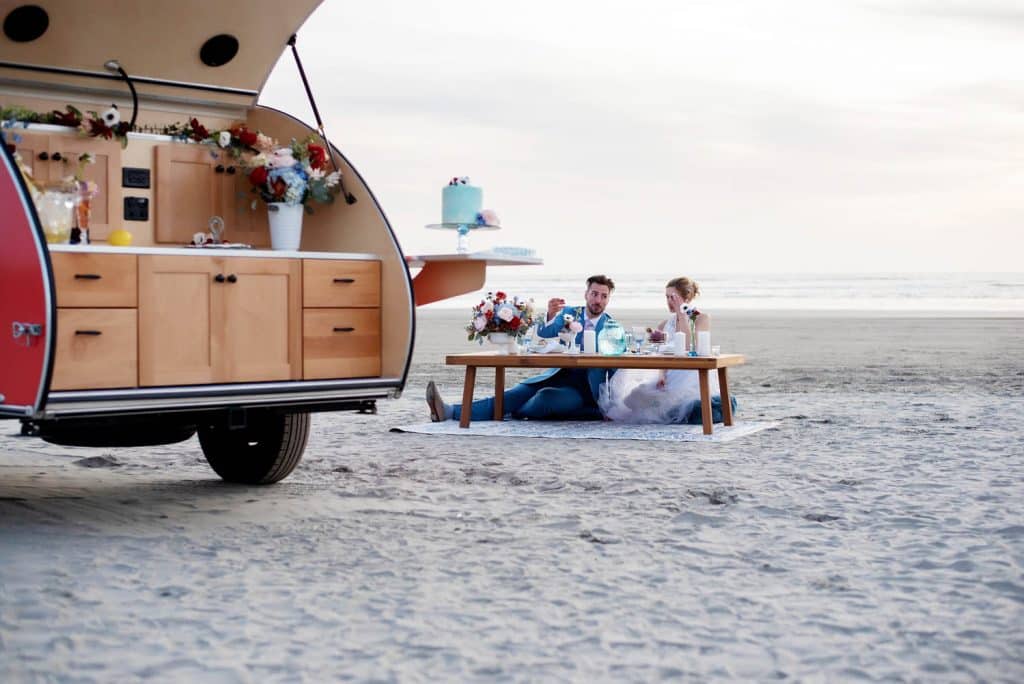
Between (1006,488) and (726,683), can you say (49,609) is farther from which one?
(1006,488)

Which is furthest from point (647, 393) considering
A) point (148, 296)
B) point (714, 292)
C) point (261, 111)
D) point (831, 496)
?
point (714, 292)

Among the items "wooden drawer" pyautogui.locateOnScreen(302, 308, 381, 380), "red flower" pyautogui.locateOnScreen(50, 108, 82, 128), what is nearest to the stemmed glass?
"wooden drawer" pyautogui.locateOnScreen(302, 308, 381, 380)

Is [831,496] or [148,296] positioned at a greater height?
[148,296]

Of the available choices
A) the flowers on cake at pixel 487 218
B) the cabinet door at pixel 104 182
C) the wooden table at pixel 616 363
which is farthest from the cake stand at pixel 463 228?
the wooden table at pixel 616 363

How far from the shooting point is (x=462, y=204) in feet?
21.9

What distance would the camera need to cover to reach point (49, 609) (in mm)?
3977

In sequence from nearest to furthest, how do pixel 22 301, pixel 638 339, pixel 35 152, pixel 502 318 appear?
1. pixel 22 301
2. pixel 35 152
3. pixel 502 318
4. pixel 638 339

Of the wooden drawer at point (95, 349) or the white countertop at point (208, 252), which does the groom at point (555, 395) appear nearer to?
the white countertop at point (208, 252)

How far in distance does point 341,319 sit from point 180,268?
794 mm

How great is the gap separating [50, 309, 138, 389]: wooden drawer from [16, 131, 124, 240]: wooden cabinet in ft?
2.56

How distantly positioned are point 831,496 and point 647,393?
3416mm

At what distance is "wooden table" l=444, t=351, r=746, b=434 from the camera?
8.48m

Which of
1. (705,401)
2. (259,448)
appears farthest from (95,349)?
(705,401)

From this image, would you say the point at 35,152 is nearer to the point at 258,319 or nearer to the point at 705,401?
the point at 258,319
